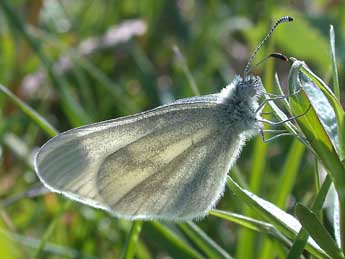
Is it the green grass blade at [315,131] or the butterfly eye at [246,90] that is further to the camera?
the butterfly eye at [246,90]

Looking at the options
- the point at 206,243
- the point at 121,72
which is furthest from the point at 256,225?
the point at 121,72

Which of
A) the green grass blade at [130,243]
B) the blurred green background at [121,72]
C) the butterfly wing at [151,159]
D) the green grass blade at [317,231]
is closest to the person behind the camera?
the green grass blade at [317,231]

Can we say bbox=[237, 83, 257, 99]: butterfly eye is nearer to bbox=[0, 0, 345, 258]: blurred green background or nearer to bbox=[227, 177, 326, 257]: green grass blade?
bbox=[0, 0, 345, 258]: blurred green background

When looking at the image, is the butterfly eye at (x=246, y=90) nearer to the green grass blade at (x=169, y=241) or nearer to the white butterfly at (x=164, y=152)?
the white butterfly at (x=164, y=152)

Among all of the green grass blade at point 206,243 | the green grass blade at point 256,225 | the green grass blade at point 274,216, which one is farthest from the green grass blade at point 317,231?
the green grass blade at point 206,243

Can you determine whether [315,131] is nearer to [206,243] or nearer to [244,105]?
[206,243]

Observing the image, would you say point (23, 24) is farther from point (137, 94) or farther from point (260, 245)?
point (260, 245)

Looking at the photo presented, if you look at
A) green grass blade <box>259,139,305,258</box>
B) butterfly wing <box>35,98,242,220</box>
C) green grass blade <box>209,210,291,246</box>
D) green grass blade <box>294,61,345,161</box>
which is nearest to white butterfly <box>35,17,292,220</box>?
butterfly wing <box>35,98,242,220</box>
